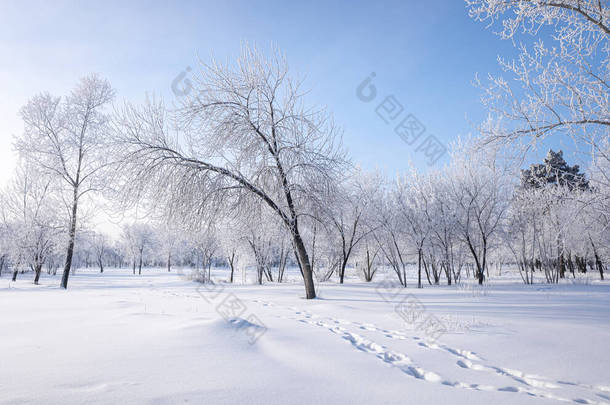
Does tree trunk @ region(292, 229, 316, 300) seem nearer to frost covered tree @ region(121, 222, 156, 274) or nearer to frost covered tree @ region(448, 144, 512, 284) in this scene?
frost covered tree @ region(448, 144, 512, 284)

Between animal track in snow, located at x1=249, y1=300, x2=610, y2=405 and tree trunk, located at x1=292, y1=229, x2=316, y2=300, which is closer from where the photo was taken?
animal track in snow, located at x1=249, y1=300, x2=610, y2=405

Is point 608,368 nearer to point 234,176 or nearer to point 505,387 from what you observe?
point 505,387

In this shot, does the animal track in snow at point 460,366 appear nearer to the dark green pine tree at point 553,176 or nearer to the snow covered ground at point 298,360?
the snow covered ground at point 298,360

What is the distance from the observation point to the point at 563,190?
732cm

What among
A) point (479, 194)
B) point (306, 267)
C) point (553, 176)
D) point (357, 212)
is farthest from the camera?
point (357, 212)

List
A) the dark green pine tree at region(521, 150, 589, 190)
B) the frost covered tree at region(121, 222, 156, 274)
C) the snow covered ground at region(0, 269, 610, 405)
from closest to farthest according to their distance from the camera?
1. the snow covered ground at region(0, 269, 610, 405)
2. the dark green pine tree at region(521, 150, 589, 190)
3. the frost covered tree at region(121, 222, 156, 274)

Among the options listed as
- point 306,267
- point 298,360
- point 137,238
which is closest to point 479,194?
point 306,267

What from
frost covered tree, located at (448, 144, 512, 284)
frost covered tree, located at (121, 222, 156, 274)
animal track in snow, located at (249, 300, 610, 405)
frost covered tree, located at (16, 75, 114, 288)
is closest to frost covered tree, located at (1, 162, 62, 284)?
frost covered tree, located at (16, 75, 114, 288)

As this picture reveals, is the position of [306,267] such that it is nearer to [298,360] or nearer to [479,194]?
[298,360]

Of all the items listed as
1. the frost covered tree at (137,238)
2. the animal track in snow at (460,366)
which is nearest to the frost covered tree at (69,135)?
the animal track in snow at (460,366)

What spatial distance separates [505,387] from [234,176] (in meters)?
7.80

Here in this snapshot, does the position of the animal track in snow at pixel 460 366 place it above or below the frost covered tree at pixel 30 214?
below

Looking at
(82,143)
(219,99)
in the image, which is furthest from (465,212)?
(82,143)

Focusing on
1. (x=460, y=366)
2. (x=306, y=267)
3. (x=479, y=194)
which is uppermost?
(x=479, y=194)
